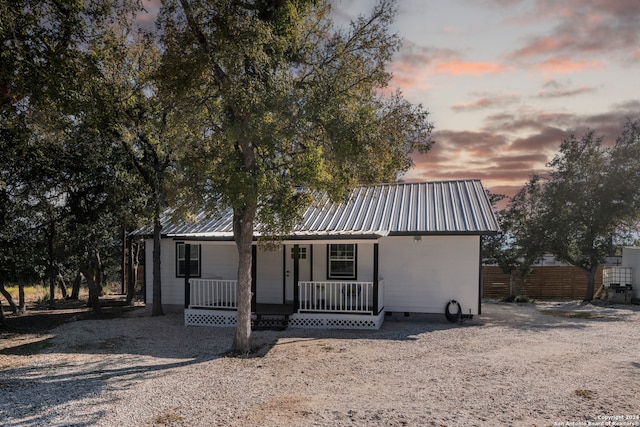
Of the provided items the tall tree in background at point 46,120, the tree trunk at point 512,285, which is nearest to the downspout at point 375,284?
the tall tree in background at point 46,120

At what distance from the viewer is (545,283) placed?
19.5 meters

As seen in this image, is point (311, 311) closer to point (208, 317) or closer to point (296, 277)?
point (296, 277)

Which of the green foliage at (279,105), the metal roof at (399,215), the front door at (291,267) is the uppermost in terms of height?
the green foliage at (279,105)

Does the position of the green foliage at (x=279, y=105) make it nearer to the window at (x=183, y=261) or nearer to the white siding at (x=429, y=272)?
the white siding at (x=429, y=272)

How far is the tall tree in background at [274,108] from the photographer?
7.76 m

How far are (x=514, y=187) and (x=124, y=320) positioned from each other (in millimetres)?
17499

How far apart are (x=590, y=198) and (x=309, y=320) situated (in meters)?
13.5

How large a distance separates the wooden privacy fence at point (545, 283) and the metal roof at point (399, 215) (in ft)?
19.9

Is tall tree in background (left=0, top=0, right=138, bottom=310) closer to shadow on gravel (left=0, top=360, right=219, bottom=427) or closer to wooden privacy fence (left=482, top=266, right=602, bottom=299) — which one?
shadow on gravel (left=0, top=360, right=219, bottom=427)

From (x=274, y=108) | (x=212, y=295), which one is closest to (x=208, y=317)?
(x=212, y=295)

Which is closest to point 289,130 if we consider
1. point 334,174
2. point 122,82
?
point 334,174

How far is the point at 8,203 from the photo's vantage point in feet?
42.8

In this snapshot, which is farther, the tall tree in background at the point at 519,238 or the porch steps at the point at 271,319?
the tall tree in background at the point at 519,238

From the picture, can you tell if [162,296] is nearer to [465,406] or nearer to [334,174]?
[334,174]
